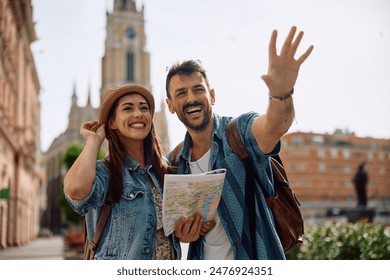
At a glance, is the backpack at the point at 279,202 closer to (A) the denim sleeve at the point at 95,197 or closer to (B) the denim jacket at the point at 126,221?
(B) the denim jacket at the point at 126,221

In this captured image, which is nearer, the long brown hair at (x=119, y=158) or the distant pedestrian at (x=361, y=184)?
the long brown hair at (x=119, y=158)

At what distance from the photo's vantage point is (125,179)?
2191 mm

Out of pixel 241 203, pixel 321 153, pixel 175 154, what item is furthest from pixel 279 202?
pixel 321 153

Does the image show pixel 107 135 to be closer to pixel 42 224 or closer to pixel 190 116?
pixel 190 116

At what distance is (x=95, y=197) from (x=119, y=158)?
21 centimetres

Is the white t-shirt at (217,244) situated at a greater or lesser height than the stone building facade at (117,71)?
lesser

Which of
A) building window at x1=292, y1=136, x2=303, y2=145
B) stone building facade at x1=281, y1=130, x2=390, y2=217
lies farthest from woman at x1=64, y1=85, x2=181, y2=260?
building window at x1=292, y1=136, x2=303, y2=145

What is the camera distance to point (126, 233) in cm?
213

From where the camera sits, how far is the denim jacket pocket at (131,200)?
7.05 ft

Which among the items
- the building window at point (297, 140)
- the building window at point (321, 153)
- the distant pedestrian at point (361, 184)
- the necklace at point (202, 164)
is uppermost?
the building window at point (297, 140)

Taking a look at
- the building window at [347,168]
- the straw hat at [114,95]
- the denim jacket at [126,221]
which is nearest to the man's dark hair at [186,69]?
the straw hat at [114,95]

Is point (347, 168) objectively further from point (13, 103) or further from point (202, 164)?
point (202, 164)

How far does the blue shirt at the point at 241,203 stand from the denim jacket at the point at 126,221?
0.88 ft
